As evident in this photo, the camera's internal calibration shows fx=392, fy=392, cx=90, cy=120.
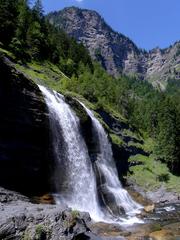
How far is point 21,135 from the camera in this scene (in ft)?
155

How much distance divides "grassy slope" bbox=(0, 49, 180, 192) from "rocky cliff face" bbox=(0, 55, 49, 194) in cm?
1585

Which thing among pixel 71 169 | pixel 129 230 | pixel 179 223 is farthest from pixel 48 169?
pixel 179 223

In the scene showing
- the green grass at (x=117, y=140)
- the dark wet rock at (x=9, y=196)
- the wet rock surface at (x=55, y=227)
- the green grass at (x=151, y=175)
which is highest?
the green grass at (x=117, y=140)

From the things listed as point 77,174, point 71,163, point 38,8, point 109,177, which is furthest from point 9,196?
point 38,8

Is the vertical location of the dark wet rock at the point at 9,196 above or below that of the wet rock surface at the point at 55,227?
above

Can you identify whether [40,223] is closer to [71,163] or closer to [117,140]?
[71,163]

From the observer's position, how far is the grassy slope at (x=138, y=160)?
2940 inches

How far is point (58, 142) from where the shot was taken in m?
53.5

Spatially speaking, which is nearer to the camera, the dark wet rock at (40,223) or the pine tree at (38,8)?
the dark wet rock at (40,223)

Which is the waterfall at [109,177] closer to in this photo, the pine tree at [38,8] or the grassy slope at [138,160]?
the grassy slope at [138,160]

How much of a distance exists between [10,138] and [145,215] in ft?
70.6

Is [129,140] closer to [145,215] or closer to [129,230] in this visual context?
[145,215]

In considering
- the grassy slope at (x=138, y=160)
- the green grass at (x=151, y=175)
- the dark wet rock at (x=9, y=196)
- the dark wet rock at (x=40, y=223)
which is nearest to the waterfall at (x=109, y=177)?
the green grass at (x=151, y=175)

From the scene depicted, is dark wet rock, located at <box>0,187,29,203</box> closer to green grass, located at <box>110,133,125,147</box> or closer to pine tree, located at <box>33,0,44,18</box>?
green grass, located at <box>110,133,125,147</box>
